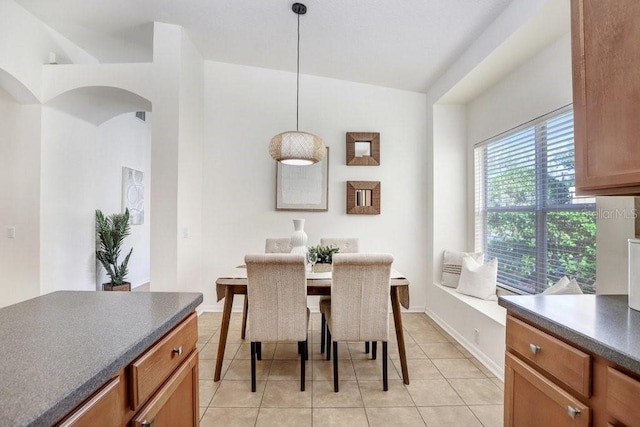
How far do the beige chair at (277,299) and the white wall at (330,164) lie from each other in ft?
6.00

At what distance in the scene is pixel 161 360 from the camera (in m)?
1.04

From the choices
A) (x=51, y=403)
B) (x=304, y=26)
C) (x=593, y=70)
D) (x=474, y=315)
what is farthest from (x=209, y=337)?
(x=593, y=70)

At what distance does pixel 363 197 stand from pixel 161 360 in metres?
3.22

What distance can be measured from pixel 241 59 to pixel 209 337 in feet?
10.5

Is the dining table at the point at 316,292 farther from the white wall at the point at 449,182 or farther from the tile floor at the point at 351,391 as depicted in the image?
the white wall at the point at 449,182

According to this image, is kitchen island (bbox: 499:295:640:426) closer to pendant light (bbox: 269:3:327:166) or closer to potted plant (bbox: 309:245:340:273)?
potted plant (bbox: 309:245:340:273)

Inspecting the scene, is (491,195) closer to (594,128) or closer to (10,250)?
(594,128)

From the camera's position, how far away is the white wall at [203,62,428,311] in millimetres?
3980

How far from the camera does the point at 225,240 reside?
3.97 metres

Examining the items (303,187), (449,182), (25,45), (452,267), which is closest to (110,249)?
(25,45)

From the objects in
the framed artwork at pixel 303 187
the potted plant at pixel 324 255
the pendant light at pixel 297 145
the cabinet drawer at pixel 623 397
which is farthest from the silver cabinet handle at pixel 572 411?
the framed artwork at pixel 303 187

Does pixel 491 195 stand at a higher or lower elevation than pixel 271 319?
higher

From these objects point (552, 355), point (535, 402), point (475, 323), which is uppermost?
point (552, 355)

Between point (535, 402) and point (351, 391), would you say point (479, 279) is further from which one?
point (535, 402)
